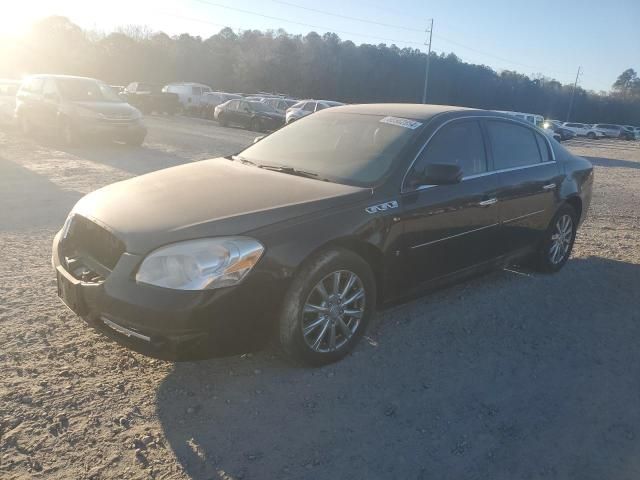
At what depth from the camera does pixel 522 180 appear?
4.82 m

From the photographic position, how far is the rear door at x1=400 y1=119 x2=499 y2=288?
3.80 m

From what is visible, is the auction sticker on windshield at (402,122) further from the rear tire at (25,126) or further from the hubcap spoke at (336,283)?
the rear tire at (25,126)

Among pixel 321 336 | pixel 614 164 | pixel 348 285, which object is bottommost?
pixel 614 164

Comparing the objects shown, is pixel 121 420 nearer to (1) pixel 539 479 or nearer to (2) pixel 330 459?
(2) pixel 330 459

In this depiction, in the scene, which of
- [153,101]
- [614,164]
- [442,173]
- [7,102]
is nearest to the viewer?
[442,173]

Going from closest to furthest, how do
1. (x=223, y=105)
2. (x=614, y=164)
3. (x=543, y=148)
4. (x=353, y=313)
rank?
(x=353, y=313), (x=543, y=148), (x=614, y=164), (x=223, y=105)

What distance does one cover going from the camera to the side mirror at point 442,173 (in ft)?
12.1

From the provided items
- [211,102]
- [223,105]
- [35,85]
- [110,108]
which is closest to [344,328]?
[110,108]

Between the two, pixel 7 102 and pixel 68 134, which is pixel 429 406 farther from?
pixel 7 102

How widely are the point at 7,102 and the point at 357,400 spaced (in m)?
20.0

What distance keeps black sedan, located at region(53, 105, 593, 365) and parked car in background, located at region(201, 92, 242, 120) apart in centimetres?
2759

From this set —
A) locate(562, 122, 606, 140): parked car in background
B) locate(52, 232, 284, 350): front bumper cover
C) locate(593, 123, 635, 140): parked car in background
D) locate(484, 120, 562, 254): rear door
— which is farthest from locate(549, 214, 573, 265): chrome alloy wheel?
locate(593, 123, 635, 140): parked car in background

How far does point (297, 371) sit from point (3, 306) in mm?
2256

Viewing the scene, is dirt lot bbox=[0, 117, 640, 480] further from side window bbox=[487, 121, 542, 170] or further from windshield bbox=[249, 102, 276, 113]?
windshield bbox=[249, 102, 276, 113]
